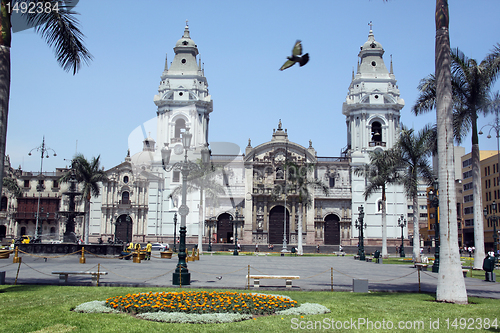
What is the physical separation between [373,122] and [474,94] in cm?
3431

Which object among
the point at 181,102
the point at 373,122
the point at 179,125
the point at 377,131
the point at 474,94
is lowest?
the point at 474,94

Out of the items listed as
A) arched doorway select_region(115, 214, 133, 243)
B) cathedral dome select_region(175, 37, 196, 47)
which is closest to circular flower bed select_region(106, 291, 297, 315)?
arched doorway select_region(115, 214, 133, 243)

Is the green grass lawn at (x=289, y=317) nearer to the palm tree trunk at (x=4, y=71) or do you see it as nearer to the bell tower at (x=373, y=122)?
the palm tree trunk at (x=4, y=71)

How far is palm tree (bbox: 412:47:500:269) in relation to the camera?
2461 cm

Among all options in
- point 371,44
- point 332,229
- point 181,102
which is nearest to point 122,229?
point 181,102

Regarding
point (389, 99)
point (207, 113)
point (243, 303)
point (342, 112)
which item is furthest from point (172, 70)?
point (243, 303)

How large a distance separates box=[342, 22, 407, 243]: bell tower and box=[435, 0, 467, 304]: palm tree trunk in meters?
43.6

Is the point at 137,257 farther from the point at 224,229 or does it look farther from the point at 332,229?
the point at 332,229

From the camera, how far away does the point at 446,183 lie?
13.2m

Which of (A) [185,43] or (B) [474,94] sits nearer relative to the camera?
(B) [474,94]

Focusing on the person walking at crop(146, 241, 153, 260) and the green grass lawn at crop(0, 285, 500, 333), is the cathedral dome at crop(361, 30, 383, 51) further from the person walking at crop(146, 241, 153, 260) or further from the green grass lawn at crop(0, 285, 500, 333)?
the green grass lawn at crop(0, 285, 500, 333)

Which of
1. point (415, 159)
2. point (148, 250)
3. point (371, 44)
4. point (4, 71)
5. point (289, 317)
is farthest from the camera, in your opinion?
point (371, 44)

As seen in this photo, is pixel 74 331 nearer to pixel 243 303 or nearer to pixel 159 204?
pixel 243 303

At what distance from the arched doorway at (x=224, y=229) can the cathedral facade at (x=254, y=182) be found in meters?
0.13
